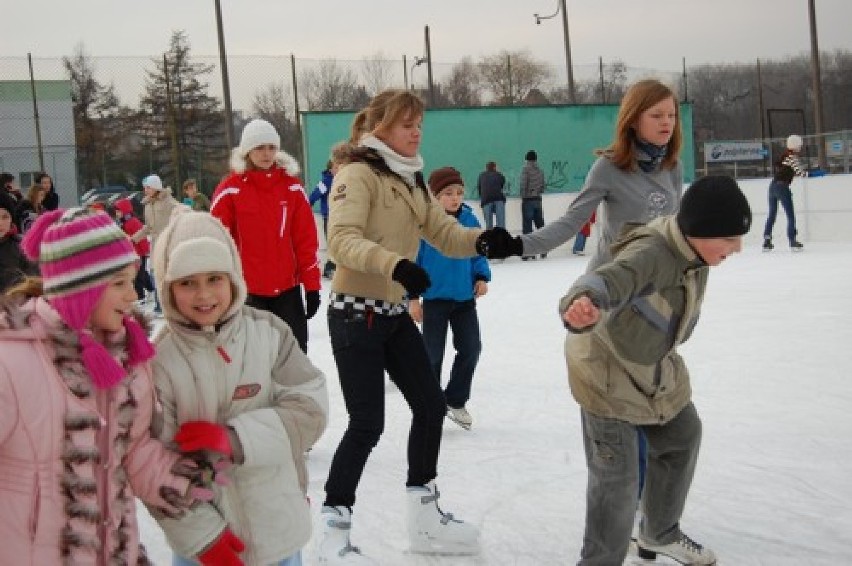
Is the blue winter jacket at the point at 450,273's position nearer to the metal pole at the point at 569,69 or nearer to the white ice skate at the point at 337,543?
the white ice skate at the point at 337,543

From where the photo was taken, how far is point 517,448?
4.75 m

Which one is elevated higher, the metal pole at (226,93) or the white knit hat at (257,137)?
the metal pole at (226,93)

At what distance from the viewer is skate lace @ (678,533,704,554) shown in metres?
3.19

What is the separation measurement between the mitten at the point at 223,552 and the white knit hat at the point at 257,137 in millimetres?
2820

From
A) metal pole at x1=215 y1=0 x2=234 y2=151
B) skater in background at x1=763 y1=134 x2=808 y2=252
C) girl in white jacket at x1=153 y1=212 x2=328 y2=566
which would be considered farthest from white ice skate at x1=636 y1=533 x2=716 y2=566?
metal pole at x1=215 y1=0 x2=234 y2=151

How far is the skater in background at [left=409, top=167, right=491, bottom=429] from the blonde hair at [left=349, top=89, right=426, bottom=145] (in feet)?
5.76

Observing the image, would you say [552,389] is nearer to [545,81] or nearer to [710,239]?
[710,239]

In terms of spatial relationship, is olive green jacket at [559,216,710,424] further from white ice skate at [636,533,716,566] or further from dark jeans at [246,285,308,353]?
dark jeans at [246,285,308,353]

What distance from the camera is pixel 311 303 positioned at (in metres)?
4.83

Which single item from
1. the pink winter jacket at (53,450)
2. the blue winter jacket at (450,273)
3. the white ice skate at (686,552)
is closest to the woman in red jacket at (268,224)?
the blue winter jacket at (450,273)

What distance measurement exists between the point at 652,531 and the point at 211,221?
5.76 ft

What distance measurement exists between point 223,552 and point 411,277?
3.45 feet

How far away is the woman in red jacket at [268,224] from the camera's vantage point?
470 centimetres

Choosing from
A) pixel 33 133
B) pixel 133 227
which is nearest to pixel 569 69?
pixel 33 133
